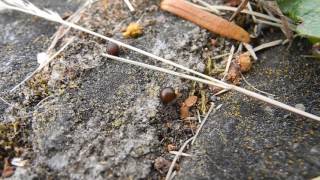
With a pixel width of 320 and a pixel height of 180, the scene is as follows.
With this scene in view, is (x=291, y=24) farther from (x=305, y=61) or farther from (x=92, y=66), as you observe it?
(x=92, y=66)

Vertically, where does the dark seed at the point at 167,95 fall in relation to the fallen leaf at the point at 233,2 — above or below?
below

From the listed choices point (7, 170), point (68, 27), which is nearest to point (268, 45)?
point (68, 27)

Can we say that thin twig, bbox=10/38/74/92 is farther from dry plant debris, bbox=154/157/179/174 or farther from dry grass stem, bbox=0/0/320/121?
dry plant debris, bbox=154/157/179/174

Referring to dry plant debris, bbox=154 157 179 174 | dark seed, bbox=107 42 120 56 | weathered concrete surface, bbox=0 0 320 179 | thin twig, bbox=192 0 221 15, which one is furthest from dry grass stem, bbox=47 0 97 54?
dry plant debris, bbox=154 157 179 174

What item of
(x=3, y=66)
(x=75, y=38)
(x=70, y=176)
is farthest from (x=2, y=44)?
(x=70, y=176)

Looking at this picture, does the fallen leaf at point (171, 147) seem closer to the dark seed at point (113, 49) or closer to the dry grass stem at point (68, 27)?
the dark seed at point (113, 49)

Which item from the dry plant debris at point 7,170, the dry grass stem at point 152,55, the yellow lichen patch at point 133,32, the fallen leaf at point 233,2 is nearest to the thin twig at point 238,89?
the dry grass stem at point 152,55
